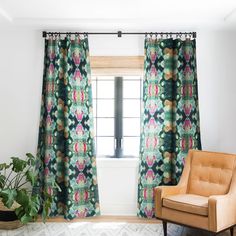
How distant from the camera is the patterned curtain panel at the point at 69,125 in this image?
13.0 feet

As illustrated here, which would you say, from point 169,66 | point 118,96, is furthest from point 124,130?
point 169,66

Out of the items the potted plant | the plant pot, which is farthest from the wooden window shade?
the plant pot

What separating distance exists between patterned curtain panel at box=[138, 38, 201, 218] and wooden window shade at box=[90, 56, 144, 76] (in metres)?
0.13

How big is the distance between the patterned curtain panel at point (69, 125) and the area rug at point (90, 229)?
324 millimetres

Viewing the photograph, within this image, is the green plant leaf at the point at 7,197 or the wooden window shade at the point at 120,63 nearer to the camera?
the green plant leaf at the point at 7,197

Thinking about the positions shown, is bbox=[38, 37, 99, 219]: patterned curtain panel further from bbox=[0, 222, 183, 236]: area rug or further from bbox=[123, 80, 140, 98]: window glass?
bbox=[123, 80, 140, 98]: window glass

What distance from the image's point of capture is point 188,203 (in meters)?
3.13

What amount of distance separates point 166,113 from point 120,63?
0.88 metres

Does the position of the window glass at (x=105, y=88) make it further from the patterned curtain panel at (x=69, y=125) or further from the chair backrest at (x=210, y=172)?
the chair backrest at (x=210, y=172)

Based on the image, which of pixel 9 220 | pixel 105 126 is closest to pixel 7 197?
pixel 9 220

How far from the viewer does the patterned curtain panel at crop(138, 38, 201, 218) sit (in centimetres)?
397

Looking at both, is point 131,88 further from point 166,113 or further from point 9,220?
point 9,220

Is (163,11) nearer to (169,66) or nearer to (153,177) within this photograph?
(169,66)

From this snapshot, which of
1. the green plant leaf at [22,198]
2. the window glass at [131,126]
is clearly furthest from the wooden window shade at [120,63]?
the green plant leaf at [22,198]
